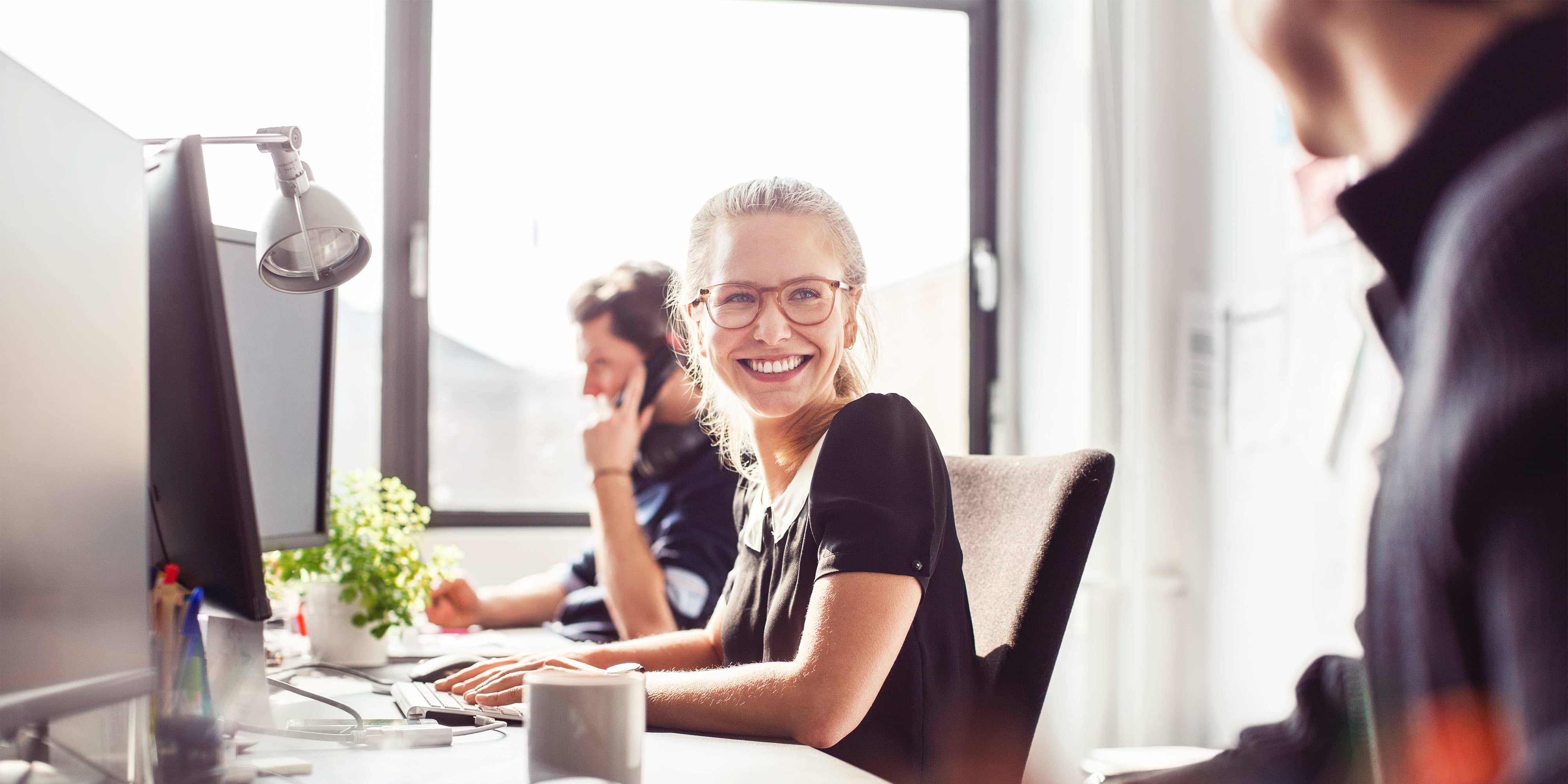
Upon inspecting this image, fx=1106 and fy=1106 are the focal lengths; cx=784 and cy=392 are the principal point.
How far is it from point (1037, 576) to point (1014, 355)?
1748 millimetres

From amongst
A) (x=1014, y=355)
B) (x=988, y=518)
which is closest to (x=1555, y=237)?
(x=988, y=518)

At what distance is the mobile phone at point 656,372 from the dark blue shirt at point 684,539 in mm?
138

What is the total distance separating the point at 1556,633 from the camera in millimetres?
355

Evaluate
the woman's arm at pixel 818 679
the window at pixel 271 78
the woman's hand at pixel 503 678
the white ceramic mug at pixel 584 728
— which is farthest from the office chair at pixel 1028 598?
the window at pixel 271 78

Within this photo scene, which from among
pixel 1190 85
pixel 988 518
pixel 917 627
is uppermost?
pixel 1190 85

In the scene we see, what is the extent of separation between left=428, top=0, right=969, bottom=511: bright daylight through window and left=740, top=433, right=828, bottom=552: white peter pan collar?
51.3 inches

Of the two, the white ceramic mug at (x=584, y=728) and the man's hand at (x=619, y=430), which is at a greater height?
the man's hand at (x=619, y=430)

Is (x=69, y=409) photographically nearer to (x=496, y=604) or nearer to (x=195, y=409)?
(x=195, y=409)

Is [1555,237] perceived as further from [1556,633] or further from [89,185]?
[89,185]

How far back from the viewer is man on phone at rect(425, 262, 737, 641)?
1830 millimetres

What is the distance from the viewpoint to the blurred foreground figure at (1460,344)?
0.36 meters

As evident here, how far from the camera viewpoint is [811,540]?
1.09 metres

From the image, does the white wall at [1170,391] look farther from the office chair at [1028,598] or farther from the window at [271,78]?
the window at [271,78]

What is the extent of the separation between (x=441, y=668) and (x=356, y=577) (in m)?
0.29
